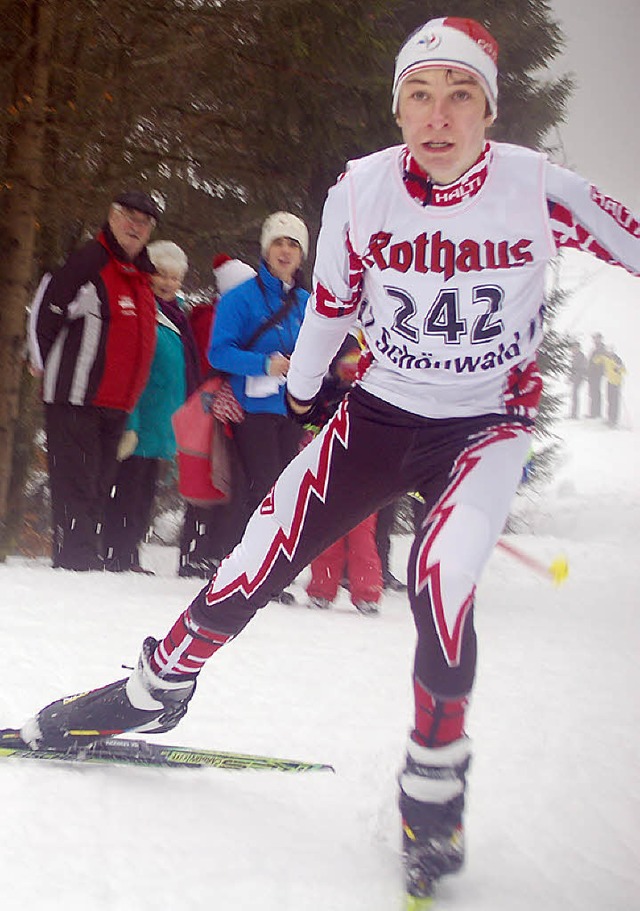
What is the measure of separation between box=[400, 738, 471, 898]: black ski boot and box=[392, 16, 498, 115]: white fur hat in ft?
5.04

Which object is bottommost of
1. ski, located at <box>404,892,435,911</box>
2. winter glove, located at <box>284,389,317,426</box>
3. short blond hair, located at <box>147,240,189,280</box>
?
ski, located at <box>404,892,435,911</box>

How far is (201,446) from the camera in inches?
205

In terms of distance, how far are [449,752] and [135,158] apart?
5.61 meters

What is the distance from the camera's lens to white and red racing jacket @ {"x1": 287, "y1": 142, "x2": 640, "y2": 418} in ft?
7.43

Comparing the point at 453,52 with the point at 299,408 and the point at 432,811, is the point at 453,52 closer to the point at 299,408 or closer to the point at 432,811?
the point at 299,408

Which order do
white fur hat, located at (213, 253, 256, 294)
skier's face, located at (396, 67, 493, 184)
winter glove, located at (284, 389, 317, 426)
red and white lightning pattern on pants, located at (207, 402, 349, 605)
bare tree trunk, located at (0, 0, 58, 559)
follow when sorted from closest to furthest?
skier's face, located at (396, 67, 493, 184)
red and white lightning pattern on pants, located at (207, 402, 349, 605)
winter glove, located at (284, 389, 317, 426)
white fur hat, located at (213, 253, 256, 294)
bare tree trunk, located at (0, 0, 58, 559)

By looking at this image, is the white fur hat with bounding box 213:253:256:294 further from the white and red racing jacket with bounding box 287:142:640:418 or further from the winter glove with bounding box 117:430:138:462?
the white and red racing jacket with bounding box 287:142:640:418

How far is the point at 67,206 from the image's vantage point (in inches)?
258

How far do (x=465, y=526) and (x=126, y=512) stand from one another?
373 centimetres

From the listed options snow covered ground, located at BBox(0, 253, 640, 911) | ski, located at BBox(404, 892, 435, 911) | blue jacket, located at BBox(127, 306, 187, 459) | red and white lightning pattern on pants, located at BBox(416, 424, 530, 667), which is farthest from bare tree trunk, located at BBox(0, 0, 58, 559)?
ski, located at BBox(404, 892, 435, 911)

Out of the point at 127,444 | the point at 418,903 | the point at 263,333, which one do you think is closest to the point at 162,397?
the point at 127,444

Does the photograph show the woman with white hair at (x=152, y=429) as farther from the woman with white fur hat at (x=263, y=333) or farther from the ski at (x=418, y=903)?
the ski at (x=418, y=903)

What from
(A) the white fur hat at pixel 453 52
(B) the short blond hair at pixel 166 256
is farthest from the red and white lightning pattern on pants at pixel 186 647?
(B) the short blond hair at pixel 166 256

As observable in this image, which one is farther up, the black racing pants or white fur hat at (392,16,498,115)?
white fur hat at (392,16,498,115)
